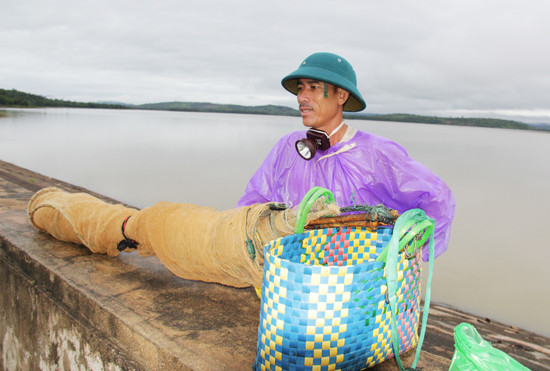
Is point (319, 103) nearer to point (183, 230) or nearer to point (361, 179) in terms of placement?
point (361, 179)

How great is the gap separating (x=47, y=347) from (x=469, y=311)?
540 centimetres

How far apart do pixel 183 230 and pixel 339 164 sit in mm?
881

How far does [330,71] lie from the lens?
7.09ft

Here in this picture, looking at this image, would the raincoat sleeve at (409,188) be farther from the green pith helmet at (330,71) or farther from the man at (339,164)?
the green pith helmet at (330,71)

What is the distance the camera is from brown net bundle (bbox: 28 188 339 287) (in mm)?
1614

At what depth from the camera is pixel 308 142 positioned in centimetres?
219

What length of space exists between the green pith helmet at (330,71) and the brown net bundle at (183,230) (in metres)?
0.80

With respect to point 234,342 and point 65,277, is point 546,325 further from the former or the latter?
point 65,277

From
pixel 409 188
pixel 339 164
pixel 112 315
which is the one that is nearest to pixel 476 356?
pixel 409 188

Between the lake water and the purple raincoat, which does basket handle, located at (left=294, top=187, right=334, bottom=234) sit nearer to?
the purple raincoat

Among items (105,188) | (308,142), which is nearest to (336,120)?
(308,142)

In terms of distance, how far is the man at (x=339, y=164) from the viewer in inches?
76.0

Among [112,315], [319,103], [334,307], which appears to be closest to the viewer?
[334,307]

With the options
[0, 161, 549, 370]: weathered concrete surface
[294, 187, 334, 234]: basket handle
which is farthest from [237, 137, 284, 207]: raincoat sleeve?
[294, 187, 334, 234]: basket handle
